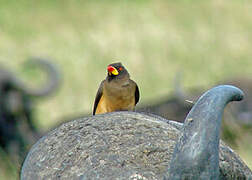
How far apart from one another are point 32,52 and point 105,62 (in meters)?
2.27

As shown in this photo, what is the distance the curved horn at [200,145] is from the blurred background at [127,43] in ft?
52.7

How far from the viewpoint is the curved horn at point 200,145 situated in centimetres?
441

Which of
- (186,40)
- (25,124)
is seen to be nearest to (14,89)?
(25,124)

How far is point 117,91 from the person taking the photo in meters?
7.07

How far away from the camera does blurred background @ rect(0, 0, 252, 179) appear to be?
77.9ft

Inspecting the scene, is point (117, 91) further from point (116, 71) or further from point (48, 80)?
point (48, 80)

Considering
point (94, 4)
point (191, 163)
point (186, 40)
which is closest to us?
point (191, 163)

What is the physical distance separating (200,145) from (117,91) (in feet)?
8.88

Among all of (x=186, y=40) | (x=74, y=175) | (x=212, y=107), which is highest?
(x=212, y=107)

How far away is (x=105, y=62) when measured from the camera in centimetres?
2484

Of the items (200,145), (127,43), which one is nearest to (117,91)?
(200,145)

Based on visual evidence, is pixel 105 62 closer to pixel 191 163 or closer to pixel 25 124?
pixel 25 124

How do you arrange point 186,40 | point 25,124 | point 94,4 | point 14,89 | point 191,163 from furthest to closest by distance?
point 94,4 < point 186,40 < point 14,89 < point 25,124 < point 191,163

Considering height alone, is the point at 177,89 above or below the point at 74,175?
below
